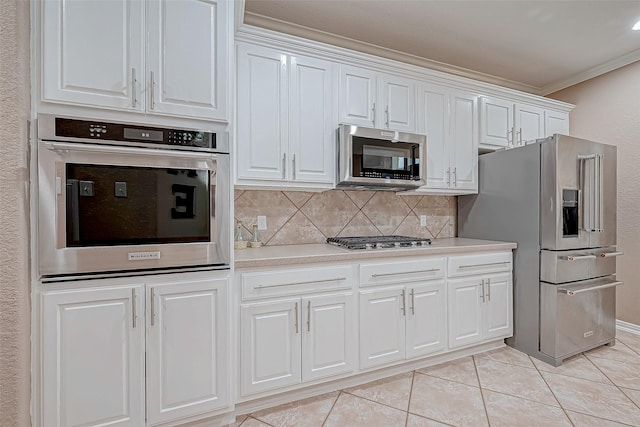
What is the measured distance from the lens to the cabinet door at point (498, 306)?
8.87 feet

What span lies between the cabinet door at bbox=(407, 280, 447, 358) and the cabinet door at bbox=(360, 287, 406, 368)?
72 mm

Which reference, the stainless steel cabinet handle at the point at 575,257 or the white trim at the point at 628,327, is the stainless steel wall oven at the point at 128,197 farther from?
the white trim at the point at 628,327

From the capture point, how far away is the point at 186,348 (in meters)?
1.68

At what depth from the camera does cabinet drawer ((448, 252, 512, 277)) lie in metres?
2.54

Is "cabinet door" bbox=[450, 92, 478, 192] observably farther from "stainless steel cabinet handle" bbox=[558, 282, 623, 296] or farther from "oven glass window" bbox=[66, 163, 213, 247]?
"oven glass window" bbox=[66, 163, 213, 247]

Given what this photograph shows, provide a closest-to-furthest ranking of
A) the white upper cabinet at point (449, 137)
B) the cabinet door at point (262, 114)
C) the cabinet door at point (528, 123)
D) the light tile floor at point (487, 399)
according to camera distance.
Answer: the light tile floor at point (487, 399) < the cabinet door at point (262, 114) < the white upper cabinet at point (449, 137) < the cabinet door at point (528, 123)

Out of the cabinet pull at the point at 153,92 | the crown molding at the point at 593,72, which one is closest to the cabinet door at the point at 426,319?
the cabinet pull at the point at 153,92

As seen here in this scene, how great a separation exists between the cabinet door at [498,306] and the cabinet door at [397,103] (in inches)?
55.1

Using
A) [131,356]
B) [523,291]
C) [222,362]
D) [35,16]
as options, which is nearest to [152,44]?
[35,16]

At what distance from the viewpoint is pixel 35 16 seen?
4.58 ft

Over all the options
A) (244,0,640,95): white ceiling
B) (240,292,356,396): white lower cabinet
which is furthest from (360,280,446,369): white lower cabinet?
(244,0,640,95): white ceiling

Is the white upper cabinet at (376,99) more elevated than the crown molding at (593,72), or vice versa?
the crown molding at (593,72)

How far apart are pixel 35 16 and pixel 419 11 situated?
7.52 ft

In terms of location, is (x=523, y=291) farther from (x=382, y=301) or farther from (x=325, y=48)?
(x=325, y=48)
